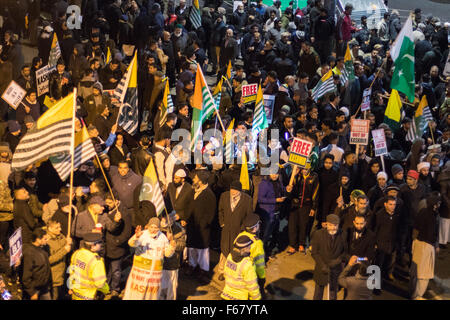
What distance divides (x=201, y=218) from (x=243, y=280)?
2.14 m

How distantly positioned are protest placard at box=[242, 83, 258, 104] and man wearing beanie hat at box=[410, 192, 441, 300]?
5442 mm

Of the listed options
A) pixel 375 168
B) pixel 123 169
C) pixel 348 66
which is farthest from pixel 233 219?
pixel 348 66

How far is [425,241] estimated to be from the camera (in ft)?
39.6

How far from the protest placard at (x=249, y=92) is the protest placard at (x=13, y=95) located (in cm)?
478

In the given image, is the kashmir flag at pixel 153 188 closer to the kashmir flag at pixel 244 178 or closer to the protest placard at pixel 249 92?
the kashmir flag at pixel 244 178

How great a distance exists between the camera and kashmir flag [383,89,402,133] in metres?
16.1

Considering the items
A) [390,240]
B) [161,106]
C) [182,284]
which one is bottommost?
[182,284]

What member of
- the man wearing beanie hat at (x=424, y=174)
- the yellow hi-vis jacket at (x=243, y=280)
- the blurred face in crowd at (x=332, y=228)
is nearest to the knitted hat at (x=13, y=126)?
the yellow hi-vis jacket at (x=243, y=280)

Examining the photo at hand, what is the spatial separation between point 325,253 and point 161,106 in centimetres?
592

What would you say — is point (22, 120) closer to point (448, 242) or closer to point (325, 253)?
point (325, 253)

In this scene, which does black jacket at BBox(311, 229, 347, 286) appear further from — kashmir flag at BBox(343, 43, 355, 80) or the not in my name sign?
kashmir flag at BBox(343, 43, 355, 80)

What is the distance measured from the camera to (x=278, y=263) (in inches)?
523

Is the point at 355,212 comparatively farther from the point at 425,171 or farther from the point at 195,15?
the point at 195,15

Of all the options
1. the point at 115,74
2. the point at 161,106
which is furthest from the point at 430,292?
the point at 115,74
